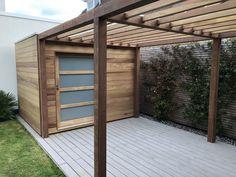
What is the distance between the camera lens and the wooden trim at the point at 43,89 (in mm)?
4188

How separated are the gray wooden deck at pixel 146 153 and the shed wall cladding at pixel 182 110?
0.49m

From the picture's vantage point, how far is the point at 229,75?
14.1 feet

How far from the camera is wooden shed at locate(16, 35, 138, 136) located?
452 cm

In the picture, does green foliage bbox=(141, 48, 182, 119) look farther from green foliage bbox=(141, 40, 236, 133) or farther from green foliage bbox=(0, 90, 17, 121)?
green foliage bbox=(0, 90, 17, 121)

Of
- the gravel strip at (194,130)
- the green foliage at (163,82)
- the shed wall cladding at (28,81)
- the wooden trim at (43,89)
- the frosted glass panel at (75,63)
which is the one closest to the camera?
the wooden trim at (43,89)

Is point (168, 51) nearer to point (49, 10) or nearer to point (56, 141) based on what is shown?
point (56, 141)

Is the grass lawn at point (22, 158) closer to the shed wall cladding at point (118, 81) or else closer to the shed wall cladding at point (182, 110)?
the shed wall cladding at point (118, 81)

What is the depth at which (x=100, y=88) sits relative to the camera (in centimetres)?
230

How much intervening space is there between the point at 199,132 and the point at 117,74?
2614 millimetres

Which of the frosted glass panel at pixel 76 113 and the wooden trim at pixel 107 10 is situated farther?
the frosted glass panel at pixel 76 113

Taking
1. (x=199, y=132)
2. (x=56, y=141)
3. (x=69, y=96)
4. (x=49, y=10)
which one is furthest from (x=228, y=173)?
(x=49, y=10)

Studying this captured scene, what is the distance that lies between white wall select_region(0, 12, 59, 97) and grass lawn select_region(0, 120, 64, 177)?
191 cm

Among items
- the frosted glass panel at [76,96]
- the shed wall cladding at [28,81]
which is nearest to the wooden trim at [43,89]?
the shed wall cladding at [28,81]

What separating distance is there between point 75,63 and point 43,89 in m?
1.10
